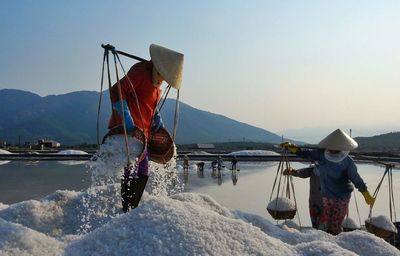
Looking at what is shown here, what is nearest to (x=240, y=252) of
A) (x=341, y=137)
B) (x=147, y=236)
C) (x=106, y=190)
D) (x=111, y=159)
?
(x=147, y=236)

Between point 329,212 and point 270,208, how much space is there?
25.8 inches

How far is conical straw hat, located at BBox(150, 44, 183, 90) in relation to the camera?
9.45ft

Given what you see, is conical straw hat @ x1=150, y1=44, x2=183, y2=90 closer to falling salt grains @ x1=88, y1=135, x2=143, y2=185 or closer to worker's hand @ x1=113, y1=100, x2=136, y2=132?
worker's hand @ x1=113, y1=100, x2=136, y2=132

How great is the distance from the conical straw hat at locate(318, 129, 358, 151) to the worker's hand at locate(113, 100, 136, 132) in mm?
1721

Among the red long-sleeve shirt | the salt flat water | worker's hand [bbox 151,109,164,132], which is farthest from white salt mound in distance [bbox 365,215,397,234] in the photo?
the red long-sleeve shirt

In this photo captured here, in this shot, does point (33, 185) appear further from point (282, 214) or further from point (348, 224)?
point (348, 224)

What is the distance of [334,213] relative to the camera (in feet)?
12.3

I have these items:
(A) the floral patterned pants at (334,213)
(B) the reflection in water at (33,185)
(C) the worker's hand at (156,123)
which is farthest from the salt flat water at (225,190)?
(C) the worker's hand at (156,123)

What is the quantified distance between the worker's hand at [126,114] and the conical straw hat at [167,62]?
325 mm

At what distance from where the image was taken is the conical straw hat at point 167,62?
288 cm

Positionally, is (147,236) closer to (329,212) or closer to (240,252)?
(240,252)

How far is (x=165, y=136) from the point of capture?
3.12m

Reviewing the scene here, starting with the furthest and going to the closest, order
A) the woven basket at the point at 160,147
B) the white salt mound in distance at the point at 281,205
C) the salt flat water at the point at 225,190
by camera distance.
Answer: the salt flat water at the point at 225,190 < the white salt mound in distance at the point at 281,205 < the woven basket at the point at 160,147

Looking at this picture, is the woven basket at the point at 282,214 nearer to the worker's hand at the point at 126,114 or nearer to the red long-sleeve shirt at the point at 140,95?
the red long-sleeve shirt at the point at 140,95
